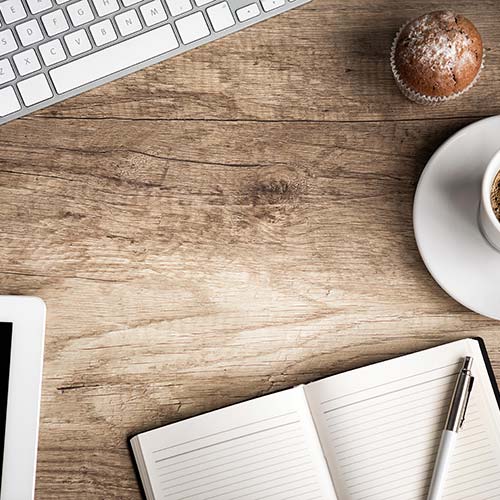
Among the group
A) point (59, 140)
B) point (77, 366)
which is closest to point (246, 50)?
point (59, 140)

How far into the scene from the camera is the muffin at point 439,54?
2.57 feet

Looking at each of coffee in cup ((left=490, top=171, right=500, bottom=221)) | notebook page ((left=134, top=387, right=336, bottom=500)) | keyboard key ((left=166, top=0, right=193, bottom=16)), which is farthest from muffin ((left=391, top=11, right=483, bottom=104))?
notebook page ((left=134, top=387, right=336, bottom=500))

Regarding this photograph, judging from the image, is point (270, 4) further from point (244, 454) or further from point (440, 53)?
point (244, 454)

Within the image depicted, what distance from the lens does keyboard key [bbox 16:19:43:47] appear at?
0.82 meters

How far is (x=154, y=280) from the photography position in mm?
834

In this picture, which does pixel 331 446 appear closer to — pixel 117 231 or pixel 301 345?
pixel 301 345

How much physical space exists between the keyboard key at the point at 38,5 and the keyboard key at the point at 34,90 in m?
0.07

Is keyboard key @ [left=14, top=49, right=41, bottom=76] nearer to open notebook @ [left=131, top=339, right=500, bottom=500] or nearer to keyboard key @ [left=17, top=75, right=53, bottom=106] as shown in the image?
keyboard key @ [left=17, top=75, right=53, bottom=106]

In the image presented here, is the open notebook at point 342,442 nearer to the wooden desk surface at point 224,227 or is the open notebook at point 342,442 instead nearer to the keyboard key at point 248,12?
the wooden desk surface at point 224,227

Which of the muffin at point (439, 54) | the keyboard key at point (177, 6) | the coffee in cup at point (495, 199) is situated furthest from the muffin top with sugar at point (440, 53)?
the keyboard key at point (177, 6)

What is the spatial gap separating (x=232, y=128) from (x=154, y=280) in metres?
0.17

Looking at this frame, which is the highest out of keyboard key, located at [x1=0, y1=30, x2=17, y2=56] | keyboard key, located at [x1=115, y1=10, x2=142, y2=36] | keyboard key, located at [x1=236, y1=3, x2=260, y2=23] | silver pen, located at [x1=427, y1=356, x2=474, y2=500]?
keyboard key, located at [x1=236, y1=3, x2=260, y2=23]

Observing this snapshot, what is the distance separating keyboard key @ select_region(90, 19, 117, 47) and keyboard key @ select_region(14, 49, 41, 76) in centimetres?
6

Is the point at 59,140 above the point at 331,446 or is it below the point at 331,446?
above
